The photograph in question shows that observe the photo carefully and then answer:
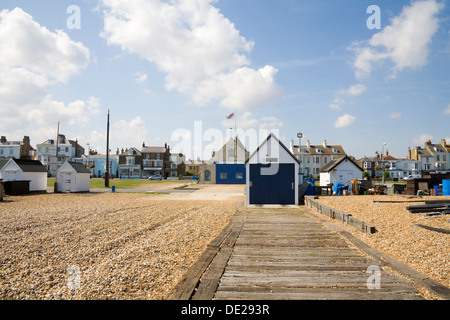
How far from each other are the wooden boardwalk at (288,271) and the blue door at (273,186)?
8.50 meters

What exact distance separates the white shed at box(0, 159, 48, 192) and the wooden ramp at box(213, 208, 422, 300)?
3107 cm

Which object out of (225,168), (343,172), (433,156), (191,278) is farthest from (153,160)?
(433,156)

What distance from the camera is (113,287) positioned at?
215 inches

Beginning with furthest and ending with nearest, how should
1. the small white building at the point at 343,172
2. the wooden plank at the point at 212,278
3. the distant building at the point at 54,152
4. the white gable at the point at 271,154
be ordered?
1. the distant building at the point at 54,152
2. the small white building at the point at 343,172
3. the white gable at the point at 271,154
4. the wooden plank at the point at 212,278

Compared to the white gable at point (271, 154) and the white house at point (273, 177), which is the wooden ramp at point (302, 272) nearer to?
the white house at point (273, 177)

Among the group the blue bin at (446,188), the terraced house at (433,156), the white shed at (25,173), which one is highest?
the terraced house at (433,156)

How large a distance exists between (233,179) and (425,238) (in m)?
44.6

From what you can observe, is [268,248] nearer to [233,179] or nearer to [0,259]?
[0,259]

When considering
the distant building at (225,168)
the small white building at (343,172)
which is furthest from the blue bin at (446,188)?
the distant building at (225,168)

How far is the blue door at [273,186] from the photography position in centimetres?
1861

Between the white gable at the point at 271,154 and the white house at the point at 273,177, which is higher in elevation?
the white gable at the point at 271,154

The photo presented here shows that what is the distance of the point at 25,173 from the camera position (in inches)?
1185
